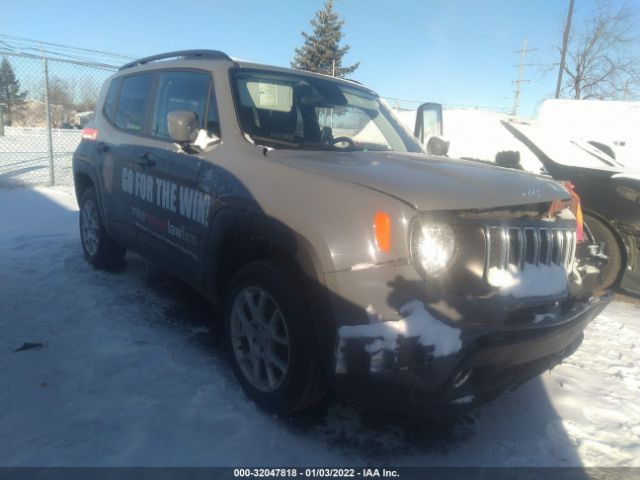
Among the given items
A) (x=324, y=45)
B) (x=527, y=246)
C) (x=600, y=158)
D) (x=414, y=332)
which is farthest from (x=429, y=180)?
(x=324, y=45)

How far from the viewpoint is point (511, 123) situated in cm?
553

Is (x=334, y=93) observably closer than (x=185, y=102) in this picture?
No

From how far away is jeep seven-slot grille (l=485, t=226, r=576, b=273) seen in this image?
2.14 meters

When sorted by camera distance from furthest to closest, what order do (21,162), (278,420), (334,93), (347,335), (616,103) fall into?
1. (21,162)
2. (616,103)
3. (334,93)
4. (278,420)
5. (347,335)

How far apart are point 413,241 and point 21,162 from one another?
14.2 m

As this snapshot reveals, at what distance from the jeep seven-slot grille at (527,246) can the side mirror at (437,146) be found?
5.10 ft

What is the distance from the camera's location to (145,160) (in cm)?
350

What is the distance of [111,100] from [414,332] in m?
3.99

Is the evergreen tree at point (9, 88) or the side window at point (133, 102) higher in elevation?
the evergreen tree at point (9, 88)

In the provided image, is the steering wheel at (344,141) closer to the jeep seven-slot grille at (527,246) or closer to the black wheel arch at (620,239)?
the jeep seven-slot grille at (527,246)

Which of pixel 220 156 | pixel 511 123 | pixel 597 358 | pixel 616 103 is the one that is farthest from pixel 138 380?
pixel 616 103

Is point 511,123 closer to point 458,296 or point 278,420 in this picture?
point 458,296

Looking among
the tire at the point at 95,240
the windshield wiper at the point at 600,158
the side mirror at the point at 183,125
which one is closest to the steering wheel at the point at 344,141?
the side mirror at the point at 183,125

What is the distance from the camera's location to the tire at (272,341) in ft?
7.30
